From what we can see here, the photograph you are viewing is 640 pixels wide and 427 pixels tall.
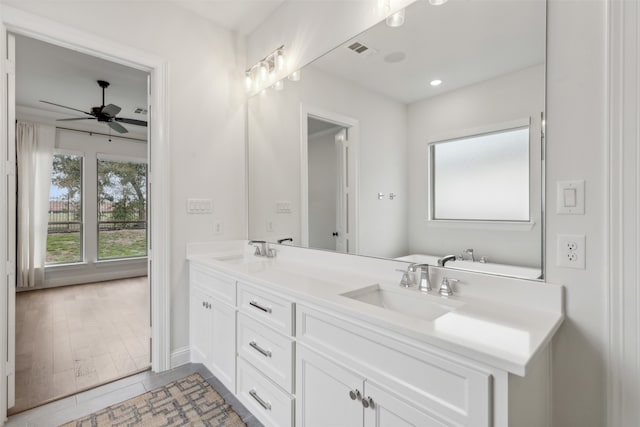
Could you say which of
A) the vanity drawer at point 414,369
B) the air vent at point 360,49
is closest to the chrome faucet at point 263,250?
the vanity drawer at point 414,369

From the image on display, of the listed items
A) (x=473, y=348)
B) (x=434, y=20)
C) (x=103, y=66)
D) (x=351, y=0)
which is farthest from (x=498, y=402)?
(x=103, y=66)

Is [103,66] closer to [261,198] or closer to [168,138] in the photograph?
[168,138]

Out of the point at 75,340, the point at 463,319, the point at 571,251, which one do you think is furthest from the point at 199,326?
the point at 571,251

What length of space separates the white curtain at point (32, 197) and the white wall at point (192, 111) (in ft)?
12.0

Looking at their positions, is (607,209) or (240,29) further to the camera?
(240,29)

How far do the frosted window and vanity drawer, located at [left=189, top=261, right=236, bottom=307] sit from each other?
125 centimetres

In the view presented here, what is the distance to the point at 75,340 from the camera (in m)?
2.80

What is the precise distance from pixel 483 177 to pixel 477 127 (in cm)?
22

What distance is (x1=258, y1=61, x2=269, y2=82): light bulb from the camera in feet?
8.05

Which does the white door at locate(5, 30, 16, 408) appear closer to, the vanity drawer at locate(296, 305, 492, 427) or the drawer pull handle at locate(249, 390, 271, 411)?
the drawer pull handle at locate(249, 390, 271, 411)

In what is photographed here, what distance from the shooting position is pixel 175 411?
5.76ft

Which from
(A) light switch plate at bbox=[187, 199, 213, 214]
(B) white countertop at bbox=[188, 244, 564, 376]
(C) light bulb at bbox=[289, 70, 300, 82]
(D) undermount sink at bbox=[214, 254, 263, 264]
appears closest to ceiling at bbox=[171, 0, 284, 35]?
(C) light bulb at bbox=[289, 70, 300, 82]

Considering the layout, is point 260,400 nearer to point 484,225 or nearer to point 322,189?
point 322,189

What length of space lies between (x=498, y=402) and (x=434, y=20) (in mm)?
1554
